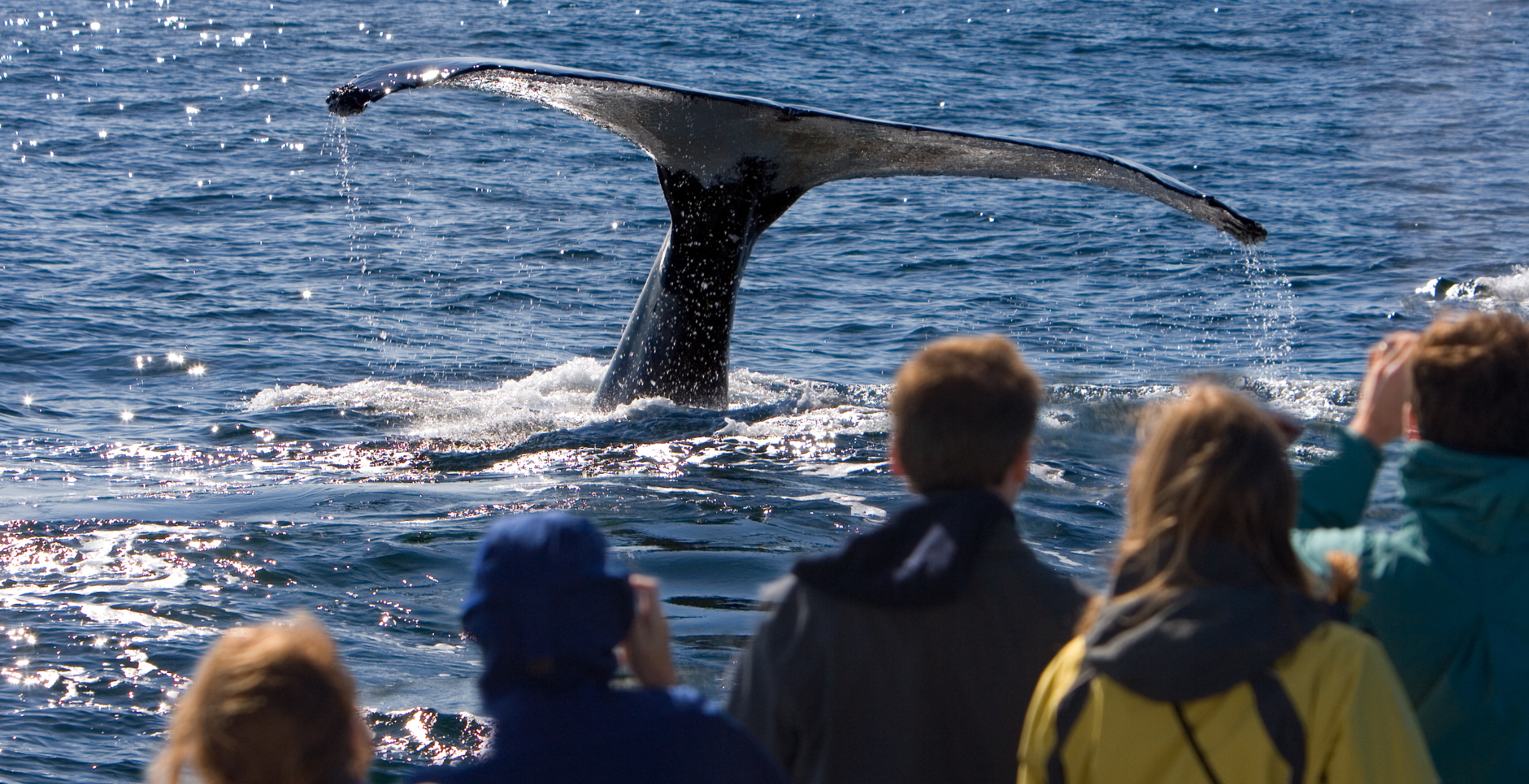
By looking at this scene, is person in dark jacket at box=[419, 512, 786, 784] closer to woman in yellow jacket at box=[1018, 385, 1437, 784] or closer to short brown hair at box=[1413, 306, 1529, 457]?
woman in yellow jacket at box=[1018, 385, 1437, 784]

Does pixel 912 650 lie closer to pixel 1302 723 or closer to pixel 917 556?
pixel 917 556

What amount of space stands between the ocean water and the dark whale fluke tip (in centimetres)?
170

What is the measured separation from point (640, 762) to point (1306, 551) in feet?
3.65

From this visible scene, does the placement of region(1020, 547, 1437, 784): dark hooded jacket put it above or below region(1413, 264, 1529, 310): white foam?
below

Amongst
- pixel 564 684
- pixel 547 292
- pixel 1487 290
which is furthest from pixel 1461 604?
pixel 547 292

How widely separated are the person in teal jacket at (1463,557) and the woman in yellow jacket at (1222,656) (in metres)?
0.37

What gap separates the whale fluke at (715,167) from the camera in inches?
255

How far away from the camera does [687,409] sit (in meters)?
8.18

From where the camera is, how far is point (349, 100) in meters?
5.50

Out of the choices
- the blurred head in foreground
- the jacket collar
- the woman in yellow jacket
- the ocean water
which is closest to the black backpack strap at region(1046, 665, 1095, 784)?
the woman in yellow jacket

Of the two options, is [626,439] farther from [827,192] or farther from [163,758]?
[827,192]

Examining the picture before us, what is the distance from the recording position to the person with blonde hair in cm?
179

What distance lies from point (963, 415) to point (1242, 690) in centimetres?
55

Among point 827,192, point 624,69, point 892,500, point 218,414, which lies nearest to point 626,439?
point 892,500
